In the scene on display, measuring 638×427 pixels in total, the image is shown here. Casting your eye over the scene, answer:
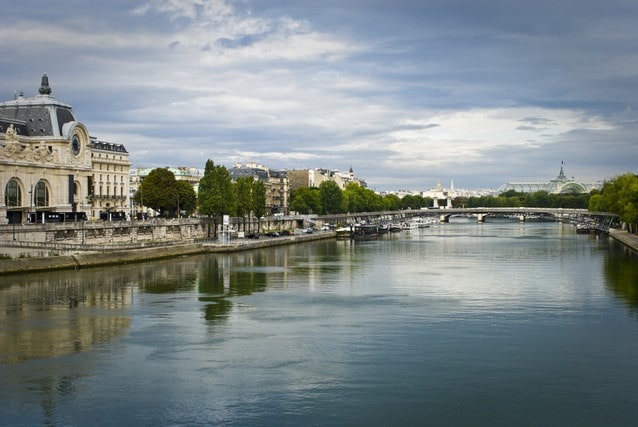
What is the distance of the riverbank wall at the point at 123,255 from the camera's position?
140 ft

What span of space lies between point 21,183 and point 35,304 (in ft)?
81.6

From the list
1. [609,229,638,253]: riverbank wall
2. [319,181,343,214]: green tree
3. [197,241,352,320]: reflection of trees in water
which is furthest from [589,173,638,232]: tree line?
[319,181,343,214]: green tree

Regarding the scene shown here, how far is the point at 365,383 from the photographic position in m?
20.5

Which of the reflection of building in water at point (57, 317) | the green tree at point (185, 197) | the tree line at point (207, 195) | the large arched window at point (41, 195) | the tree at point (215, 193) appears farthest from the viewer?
the green tree at point (185, 197)

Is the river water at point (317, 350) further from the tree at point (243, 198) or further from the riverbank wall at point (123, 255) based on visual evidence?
the tree at point (243, 198)

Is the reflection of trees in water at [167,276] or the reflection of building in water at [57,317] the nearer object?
the reflection of building in water at [57,317]

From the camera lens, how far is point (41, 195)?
2281 inches

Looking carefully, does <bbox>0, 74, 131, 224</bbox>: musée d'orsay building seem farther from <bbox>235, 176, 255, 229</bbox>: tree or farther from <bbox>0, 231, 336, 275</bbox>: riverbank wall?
<bbox>235, 176, 255, 229</bbox>: tree

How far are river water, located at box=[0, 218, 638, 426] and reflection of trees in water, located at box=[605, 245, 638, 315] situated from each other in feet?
1.00

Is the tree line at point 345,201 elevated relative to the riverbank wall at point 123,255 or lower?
elevated

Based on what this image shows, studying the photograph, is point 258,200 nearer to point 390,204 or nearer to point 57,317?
point 57,317

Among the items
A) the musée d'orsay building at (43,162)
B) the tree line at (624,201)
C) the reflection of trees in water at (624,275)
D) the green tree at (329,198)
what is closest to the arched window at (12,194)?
the musée d'orsay building at (43,162)

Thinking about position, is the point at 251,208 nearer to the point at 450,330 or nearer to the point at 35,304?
the point at 35,304

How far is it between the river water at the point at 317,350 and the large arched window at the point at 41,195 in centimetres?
1505
